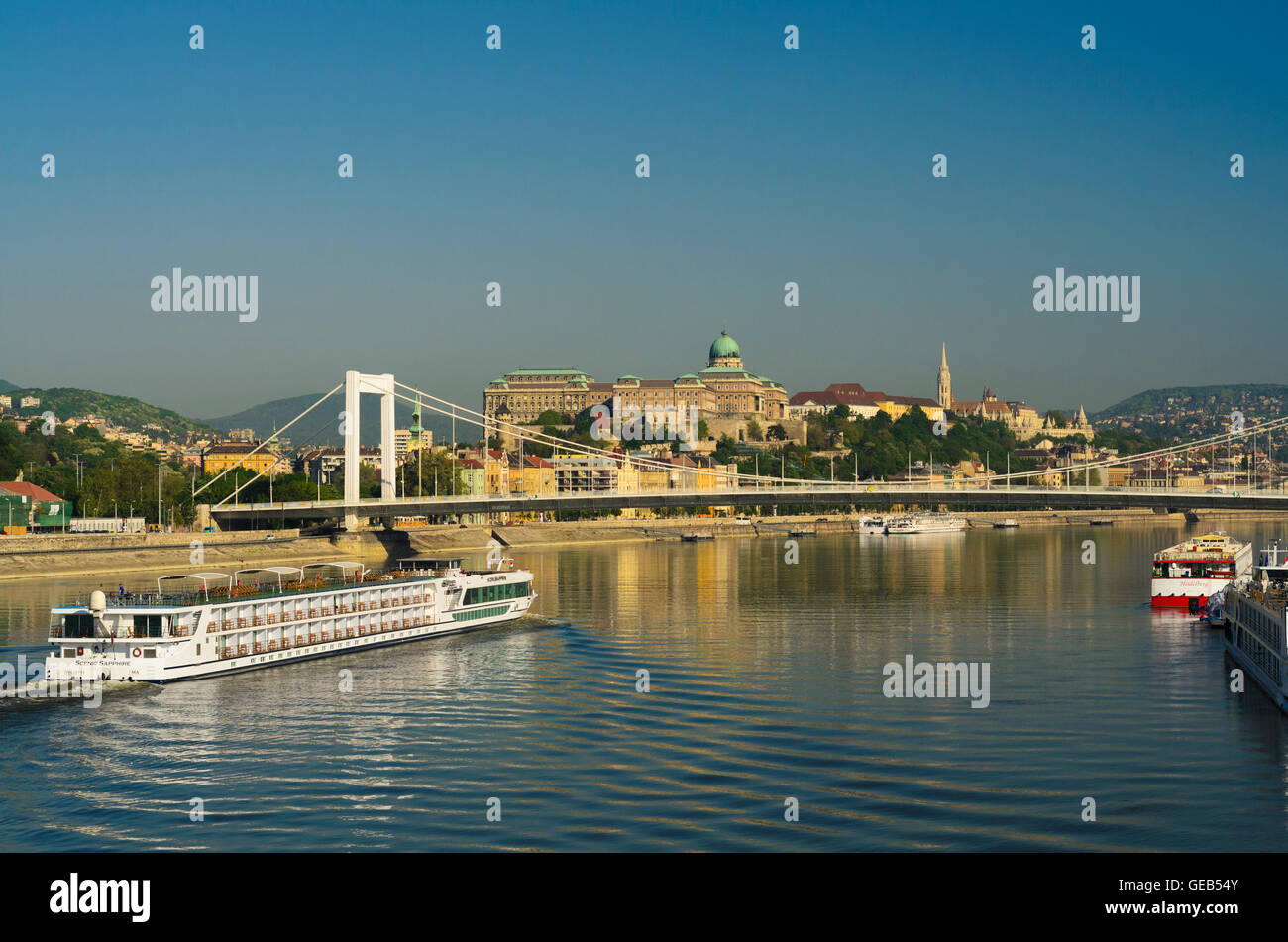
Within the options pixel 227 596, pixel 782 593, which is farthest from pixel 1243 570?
pixel 227 596

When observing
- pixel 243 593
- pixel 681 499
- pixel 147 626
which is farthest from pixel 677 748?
pixel 681 499

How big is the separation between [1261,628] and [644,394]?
505 ft

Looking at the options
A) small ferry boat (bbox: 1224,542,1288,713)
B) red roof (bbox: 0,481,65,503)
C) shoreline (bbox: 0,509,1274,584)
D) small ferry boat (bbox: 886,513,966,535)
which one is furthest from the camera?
small ferry boat (bbox: 886,513,966,535)

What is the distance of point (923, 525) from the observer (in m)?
110

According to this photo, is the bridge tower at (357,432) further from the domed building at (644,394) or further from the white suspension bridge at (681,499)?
the domed building at (644,394)

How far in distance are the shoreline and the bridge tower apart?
210 cm

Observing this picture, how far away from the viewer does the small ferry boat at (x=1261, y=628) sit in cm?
2300

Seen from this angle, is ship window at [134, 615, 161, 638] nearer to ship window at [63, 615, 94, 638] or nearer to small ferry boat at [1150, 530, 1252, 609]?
ship window at [63, 615, 94, 638]

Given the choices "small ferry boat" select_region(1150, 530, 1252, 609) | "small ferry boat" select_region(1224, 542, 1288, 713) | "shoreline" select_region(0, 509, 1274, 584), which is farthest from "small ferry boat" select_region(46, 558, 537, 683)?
"shoreline" select_region(0, 509, 1274, 584)

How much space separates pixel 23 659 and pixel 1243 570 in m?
34.7

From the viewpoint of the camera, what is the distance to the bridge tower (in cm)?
6725

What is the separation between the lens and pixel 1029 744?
19.4 meters

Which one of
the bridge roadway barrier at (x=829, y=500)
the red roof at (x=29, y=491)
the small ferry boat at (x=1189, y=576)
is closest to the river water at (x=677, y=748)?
the small ferry boat at (x=1189, y=576)
